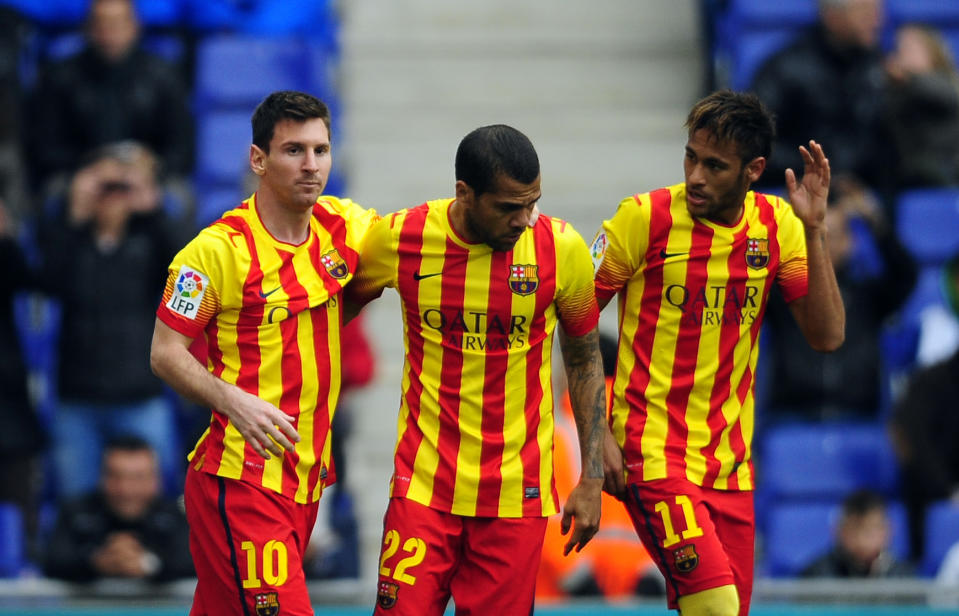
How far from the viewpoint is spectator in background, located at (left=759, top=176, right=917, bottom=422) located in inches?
356

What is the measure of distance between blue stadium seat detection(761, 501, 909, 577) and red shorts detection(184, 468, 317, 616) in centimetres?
399

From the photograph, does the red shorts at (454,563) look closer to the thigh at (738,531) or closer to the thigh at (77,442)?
the thigh at (738,531)

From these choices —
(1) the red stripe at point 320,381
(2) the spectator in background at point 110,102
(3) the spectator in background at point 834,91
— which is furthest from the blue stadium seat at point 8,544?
(3) the spectator in background at point 834,91

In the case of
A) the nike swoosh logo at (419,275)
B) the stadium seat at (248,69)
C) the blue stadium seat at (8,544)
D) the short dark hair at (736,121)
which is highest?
the stadium seat at (248,69)

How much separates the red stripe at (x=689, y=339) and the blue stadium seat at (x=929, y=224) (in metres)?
4.56

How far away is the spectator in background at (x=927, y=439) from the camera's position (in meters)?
8.94

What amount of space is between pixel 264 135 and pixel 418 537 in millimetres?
1428

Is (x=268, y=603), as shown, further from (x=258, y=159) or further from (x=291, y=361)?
(x=258, y=159)

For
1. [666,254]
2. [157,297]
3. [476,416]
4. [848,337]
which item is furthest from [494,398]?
[848,337]

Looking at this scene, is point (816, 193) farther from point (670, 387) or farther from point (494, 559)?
point (494, 559)

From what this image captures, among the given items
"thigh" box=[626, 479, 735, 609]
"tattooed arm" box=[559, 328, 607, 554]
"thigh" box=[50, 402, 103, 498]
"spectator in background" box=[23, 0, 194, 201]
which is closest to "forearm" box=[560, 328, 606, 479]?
"tattooed arm" box=[559, 328, 607, 554]

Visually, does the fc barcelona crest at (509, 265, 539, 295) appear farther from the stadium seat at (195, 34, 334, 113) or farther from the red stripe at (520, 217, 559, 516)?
the stadium seat at (195, 34, 334, 113)

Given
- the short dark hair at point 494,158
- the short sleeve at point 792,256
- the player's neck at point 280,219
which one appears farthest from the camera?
the short sleeve at point 792,256

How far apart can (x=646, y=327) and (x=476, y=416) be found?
0.70 metres
